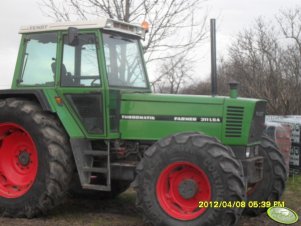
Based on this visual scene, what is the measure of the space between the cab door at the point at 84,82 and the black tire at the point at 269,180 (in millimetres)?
2215

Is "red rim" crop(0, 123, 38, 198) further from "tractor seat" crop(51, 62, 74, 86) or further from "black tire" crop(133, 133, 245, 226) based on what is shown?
"black tire" crop(133, 133, 245, 226)

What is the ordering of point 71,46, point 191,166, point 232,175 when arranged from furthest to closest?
1. point 71,46
2. point 191,166
3. point 232,175

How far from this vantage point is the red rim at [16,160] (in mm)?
6809

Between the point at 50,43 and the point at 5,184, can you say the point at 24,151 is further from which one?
the point at 50,43

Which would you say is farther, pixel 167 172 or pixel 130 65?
pixel 130 65

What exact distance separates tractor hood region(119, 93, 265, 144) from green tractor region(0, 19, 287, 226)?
0.04ft

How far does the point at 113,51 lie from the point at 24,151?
1.86 meters

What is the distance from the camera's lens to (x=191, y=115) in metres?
6.35

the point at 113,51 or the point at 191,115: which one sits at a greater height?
the point at 113,51

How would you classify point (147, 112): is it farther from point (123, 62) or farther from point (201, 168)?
point (201, 168)

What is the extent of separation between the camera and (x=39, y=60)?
22.9ft

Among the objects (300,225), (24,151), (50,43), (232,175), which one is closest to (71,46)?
(50,43)

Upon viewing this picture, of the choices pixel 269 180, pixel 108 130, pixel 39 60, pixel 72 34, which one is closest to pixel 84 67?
pixel 72 34

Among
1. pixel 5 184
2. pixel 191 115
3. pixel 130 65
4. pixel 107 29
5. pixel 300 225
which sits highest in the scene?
pixel 107 29
